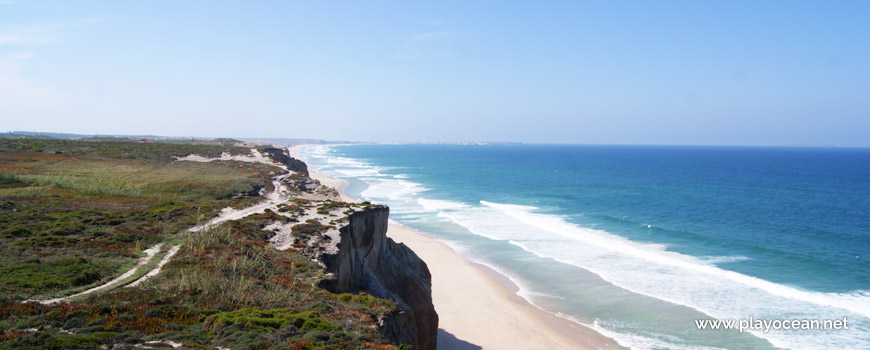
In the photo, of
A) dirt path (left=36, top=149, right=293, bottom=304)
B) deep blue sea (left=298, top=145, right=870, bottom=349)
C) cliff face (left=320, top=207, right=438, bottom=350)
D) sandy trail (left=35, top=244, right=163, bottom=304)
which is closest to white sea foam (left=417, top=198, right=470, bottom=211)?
deep blue sea (left=298, top=145, right=870, bottom=349)

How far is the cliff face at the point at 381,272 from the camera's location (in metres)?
18.8

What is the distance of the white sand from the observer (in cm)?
2262

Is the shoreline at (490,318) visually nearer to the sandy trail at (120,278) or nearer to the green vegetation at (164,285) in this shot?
the green vegetation at (164,285)

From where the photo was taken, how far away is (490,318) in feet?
84.4

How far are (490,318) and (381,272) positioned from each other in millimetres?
7287

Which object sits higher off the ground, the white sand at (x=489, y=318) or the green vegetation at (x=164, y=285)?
the green vegetation at (x=164, y=285)

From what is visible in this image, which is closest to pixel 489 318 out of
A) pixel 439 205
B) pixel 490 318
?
pixel 490 318

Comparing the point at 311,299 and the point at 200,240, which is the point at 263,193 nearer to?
the point at 200,240

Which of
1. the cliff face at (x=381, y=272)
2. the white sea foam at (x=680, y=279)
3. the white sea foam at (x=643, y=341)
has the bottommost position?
the white sea foam at (x=643, y=341)

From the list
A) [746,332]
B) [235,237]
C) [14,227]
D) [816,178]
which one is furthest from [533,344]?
[816,178]

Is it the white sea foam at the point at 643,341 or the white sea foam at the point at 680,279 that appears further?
the white sea foam at the point at 680,279

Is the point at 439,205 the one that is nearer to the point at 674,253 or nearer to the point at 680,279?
the point at 674,253

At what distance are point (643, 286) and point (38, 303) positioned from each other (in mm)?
28479

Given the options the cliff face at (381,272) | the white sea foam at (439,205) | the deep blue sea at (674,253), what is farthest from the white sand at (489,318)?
the white sea foam at (439,205)
